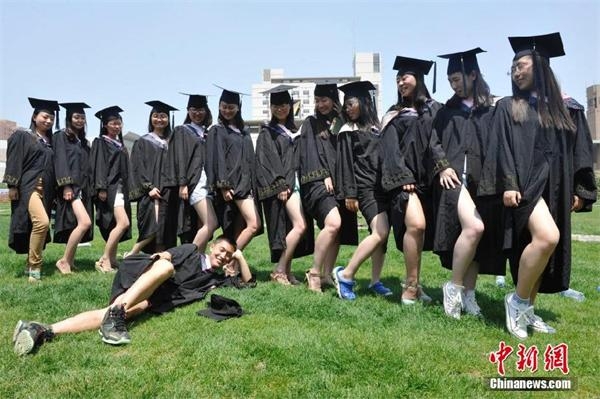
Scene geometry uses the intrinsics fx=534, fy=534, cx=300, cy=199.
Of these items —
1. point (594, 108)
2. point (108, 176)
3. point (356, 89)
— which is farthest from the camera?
point (594, 108)

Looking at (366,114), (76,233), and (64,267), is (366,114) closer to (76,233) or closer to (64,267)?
(76,233)

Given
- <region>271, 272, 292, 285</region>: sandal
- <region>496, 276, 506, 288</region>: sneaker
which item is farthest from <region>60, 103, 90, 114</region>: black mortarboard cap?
<region>496, 276, 506, 288</region>: sneaker

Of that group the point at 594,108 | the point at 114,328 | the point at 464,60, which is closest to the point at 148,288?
the point at 114,328

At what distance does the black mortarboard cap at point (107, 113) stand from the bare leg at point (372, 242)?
169 inches

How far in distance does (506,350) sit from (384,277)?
3.09 metres

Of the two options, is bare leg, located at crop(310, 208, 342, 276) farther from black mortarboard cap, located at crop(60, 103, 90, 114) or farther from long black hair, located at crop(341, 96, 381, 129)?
black mortarboard cap, located at crop(60, 103, 90, 114)

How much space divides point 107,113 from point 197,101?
162 centimetres

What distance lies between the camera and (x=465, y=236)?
15.0 feet

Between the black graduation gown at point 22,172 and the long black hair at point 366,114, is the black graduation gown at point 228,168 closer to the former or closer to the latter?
the long black hair at point 366,114

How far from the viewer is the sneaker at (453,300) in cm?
457

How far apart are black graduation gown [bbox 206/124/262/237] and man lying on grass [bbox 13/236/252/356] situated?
79cm

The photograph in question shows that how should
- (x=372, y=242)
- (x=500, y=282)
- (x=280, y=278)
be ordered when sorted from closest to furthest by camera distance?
(x=372, y=242) < (x=500, y=282) < (x=280, y=278)

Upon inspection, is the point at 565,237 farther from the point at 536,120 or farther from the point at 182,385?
the point at 182,385

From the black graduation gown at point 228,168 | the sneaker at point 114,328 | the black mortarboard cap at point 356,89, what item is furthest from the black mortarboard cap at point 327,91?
the sneaker at point 114,328
